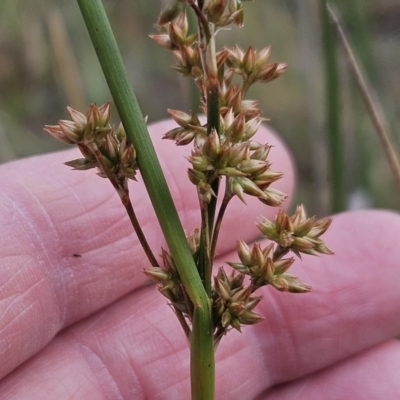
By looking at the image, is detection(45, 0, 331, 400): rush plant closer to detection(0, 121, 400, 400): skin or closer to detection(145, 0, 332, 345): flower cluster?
detection(145, 0, 332, 345): flower cluster

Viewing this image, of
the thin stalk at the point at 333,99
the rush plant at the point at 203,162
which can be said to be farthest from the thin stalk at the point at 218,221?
the thin stalk at the point at 333,99

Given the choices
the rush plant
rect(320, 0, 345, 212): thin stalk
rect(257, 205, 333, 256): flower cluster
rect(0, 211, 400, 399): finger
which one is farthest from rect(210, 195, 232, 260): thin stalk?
rect(320, 0, 345, 212): thin stalk

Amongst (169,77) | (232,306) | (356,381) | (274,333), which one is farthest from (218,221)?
(169,77)

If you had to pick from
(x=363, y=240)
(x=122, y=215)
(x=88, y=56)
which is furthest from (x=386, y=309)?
(x=88, y=56)

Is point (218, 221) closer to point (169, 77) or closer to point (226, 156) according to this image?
point (226, 156)

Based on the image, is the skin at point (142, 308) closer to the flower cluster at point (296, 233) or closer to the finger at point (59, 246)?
the finger at point (59, 246)

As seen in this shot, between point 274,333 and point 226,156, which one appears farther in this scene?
point 274,333

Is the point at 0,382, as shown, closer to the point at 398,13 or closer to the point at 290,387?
the point at 290,387
